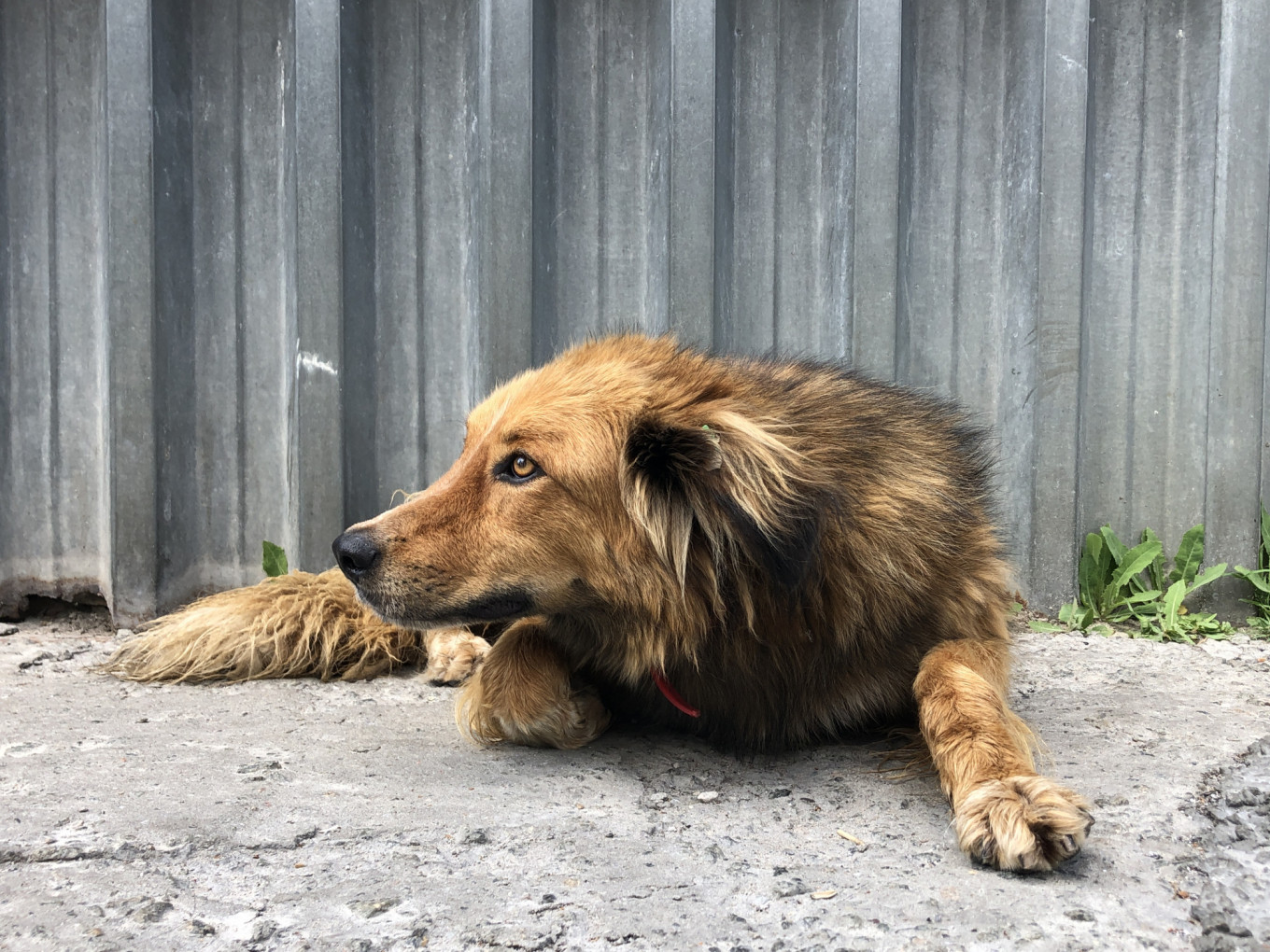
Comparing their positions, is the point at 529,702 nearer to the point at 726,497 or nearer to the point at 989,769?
the point at 726,497

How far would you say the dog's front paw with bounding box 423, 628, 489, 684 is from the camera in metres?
3.13

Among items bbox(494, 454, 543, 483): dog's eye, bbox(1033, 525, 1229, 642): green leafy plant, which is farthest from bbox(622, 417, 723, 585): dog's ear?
bbox(1033, 525, 1229, 642): green leafy plant

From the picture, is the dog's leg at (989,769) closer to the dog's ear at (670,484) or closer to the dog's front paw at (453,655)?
the dog's ear at (670,484)

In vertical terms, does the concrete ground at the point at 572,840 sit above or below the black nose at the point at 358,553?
below

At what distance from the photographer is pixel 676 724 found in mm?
2441

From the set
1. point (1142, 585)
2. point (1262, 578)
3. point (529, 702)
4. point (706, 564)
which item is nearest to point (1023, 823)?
point (706, 564)

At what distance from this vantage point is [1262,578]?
12.3ft

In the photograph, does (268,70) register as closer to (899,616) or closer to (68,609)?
(68,609)

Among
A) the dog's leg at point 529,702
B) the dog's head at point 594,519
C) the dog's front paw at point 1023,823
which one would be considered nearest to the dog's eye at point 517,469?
the dog's head at point 594,519

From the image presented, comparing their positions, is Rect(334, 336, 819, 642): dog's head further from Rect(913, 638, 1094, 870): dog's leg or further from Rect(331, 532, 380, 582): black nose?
Rect(913, 638, 1094, 870): dog's leg

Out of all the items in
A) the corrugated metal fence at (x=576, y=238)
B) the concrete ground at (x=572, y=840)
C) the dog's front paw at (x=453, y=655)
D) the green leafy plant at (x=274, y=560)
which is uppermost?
the corrugated metal fence at (x=576, y=238)

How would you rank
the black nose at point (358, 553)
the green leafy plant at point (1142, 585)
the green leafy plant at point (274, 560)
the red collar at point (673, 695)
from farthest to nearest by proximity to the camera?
the green leafy plant at point (274, 560)
the green leafy plant at point (1142, 585)
the red collar at point (673, 695)
the black nose at point (358, 553)

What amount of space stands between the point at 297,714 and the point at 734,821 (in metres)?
1.47

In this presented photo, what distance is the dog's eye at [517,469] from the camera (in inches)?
83.4
